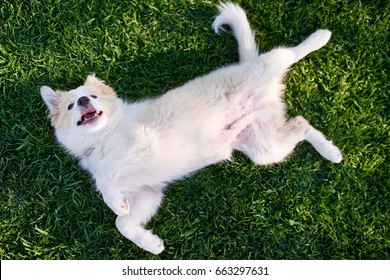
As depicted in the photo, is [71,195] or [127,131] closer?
[127,131]

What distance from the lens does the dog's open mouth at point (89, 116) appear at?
308 centimetres

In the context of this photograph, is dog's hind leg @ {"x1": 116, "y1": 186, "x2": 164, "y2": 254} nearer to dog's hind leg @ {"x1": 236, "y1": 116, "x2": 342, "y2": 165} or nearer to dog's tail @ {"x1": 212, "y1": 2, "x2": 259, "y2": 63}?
dog's hind leg @ {"x1": 236, "y1": 116, "x2": 342, "y2": 165}

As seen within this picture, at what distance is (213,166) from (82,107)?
125 cm

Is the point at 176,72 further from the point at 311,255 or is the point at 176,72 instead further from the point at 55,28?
the point at 311,255

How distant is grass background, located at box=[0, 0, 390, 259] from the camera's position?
3629 mm

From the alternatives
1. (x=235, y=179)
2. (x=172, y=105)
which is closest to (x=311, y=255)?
(x=235, y=179)

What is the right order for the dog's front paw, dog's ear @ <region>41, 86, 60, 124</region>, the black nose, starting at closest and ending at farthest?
the black nose < dog's ear @ <region>41, 86, 60, 124</region> < the dog's front paw

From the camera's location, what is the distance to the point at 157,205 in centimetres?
355

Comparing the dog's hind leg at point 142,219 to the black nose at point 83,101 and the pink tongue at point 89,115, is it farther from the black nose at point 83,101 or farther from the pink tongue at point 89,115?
the black nose at point 83,101

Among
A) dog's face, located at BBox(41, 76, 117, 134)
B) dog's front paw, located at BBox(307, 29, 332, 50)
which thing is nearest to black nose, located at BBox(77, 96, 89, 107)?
dog's face, located at BBox(41, 76, 117, 134)

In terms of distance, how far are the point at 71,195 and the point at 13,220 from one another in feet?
1.83

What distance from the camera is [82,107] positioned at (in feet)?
10.0

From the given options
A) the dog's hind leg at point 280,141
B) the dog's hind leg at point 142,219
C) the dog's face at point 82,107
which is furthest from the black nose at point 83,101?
the dog's hind leg at point 280,141

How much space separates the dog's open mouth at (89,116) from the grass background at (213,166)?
0.66 metres
